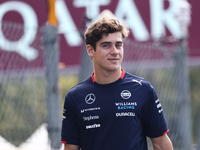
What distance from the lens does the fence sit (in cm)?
455

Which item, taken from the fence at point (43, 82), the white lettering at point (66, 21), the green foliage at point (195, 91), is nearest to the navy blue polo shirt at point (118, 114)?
the fence at point (43, 82)

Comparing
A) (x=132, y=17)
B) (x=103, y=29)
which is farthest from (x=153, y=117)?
(x=132, y=17)

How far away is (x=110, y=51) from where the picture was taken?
115 inches

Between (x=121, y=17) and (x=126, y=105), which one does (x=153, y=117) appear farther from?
(x=121, y=17)

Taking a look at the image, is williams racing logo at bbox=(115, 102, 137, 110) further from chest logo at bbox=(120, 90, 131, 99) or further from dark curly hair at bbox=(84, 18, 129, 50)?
dark curly hair at bbox=(84, 18, 129, 50)

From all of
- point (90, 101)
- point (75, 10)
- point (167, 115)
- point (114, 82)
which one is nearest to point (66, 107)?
point (90, 101)

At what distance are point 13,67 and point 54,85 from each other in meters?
0.56

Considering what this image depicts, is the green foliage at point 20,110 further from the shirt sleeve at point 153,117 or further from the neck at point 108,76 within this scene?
the shirt sleeve at point 153,117

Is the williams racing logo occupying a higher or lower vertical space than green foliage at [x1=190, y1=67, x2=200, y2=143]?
higher

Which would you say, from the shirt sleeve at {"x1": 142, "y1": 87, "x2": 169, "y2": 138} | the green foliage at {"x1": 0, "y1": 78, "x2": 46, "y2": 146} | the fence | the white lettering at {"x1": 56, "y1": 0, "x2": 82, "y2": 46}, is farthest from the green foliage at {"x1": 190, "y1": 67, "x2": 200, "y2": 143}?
the shirt sleeve at {"x1": 142, "y1": 87, "x2": 169, "y2": 138}

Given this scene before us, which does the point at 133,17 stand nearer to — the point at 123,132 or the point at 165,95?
the point at 165,95

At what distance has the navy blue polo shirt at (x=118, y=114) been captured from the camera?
9.49 ft

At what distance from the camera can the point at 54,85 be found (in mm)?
4547

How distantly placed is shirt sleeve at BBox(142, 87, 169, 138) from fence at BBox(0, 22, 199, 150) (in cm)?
169
